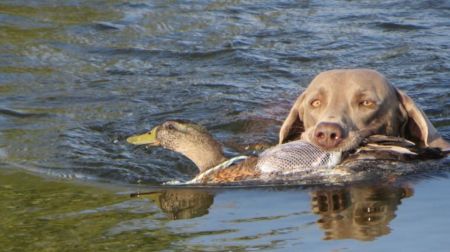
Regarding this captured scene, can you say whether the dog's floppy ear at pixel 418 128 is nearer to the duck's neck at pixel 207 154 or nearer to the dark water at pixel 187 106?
the dark water at pixel 187 106

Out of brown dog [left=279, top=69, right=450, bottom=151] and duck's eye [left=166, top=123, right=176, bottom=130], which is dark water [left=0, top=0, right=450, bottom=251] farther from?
→ brown dog [left=279, top=69, right=450, bottom=151]

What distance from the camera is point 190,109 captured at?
32.3 ft

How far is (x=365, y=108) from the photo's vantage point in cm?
756

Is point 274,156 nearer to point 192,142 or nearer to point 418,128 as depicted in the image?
point 192,142

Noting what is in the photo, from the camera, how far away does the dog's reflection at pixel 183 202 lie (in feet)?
20.7

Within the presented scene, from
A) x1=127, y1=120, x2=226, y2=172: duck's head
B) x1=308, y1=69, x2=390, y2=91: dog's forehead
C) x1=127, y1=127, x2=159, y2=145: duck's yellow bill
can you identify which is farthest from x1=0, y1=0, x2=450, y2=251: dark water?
x1=308, y1=69, x2=390, y2=91: dog's forehead

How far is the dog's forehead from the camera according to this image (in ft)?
25.1

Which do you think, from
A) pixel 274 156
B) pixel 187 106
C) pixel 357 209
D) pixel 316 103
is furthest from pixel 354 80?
pixel 187 106

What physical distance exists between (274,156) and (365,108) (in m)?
1.18

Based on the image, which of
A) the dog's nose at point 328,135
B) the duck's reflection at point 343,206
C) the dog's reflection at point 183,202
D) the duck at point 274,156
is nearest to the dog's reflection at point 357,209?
the duck's reflection at point 343,206

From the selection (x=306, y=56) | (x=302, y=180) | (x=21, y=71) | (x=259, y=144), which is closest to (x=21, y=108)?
(x=21, y=71)

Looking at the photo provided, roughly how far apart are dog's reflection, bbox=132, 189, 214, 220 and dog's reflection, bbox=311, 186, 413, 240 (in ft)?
1.97

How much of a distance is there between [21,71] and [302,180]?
188 inches

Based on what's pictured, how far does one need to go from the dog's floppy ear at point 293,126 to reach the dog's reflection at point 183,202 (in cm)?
135
